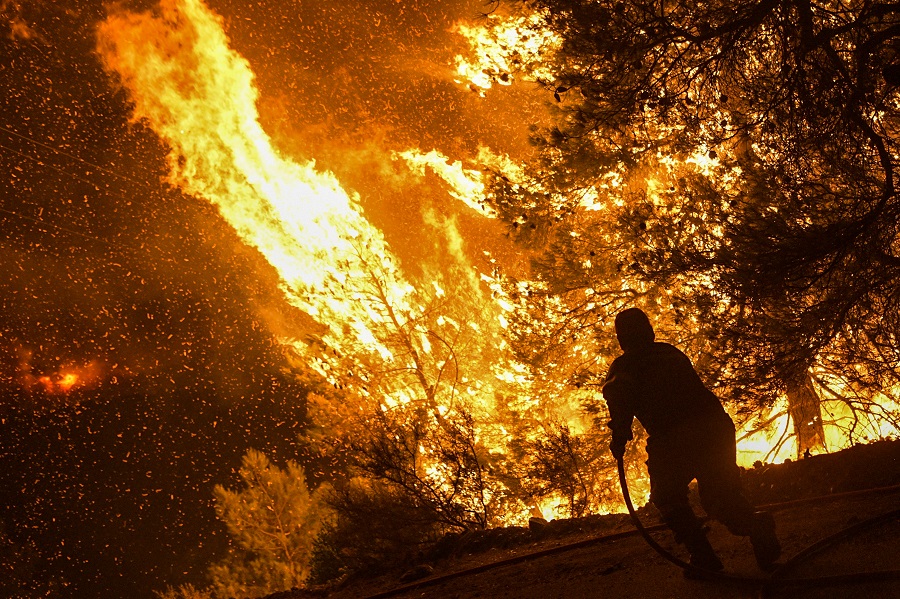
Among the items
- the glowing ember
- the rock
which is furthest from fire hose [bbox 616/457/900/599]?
the glowing ember

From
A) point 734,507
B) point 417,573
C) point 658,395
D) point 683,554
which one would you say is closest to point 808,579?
point 734,507

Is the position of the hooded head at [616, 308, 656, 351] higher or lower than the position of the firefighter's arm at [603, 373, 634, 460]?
higher

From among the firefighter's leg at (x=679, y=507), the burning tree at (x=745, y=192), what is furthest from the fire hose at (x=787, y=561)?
the burning tree at (x=745, y=192)

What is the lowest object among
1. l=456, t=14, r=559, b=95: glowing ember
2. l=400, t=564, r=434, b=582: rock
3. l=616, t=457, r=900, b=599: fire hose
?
l=616, t=457, r=900, b=599: fire hose

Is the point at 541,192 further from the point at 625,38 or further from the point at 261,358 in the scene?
the point at 261,358

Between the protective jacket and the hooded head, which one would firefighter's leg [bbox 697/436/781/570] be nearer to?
the protective jacket

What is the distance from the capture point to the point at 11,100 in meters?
25.9

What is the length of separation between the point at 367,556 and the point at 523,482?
3.41 metres

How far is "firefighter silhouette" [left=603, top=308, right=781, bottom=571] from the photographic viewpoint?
149 inches

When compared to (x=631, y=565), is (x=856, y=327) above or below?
above

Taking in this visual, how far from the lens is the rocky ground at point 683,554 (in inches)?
144

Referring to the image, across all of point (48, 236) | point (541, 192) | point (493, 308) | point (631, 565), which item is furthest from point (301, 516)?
point (631, 565)

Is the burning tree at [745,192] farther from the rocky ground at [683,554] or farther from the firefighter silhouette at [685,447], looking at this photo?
the firefighter silhouette at [685,447]

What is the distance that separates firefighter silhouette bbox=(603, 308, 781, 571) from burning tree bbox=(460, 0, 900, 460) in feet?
8.35
